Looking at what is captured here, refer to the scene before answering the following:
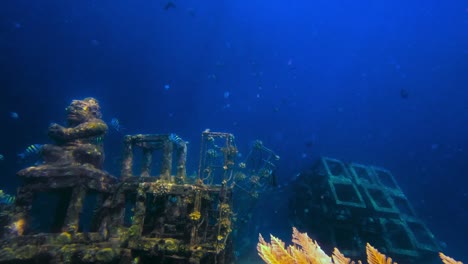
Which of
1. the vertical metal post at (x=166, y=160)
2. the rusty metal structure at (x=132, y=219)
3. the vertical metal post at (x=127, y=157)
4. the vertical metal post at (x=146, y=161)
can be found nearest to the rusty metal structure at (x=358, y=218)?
the rusty metal structure at (x=132, y=219)

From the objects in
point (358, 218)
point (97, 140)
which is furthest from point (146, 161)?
point (358, 218)

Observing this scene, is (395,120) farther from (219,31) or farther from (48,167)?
(48,167)

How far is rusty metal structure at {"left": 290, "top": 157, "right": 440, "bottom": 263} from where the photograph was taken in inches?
417

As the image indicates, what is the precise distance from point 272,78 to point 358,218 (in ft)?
192

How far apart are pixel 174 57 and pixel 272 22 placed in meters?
27.2

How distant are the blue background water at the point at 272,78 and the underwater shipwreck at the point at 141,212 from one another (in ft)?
86.0

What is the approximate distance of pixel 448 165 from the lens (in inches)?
2025

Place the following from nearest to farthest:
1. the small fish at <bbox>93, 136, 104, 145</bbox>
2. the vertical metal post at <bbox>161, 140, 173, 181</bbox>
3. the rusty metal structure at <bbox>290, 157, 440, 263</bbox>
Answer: the vertical metal post at <bbox>161, 140, 173, 181</bbox>
the small fish at <bbox>93, 136, 104, 145</bbox>
the rusty metal structure at <bbox>290, 157, 440, 263</bbox>

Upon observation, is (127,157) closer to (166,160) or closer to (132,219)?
(166,160)

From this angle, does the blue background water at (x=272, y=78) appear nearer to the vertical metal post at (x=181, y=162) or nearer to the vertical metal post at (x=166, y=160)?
the vertical metal post at (x=181, y=162)

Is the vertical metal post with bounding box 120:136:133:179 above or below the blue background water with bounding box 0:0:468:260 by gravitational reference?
below

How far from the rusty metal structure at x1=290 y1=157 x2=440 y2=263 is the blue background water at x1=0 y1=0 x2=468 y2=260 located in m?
23.6

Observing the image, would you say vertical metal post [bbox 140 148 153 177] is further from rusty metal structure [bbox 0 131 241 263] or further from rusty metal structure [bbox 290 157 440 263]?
rusty metal structure [bbox 290 157 440 263]

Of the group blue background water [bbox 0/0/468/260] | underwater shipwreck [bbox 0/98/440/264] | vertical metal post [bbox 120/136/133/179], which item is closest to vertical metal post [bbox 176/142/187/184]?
underwater shipwreck [bbox 0/98/440/264]
